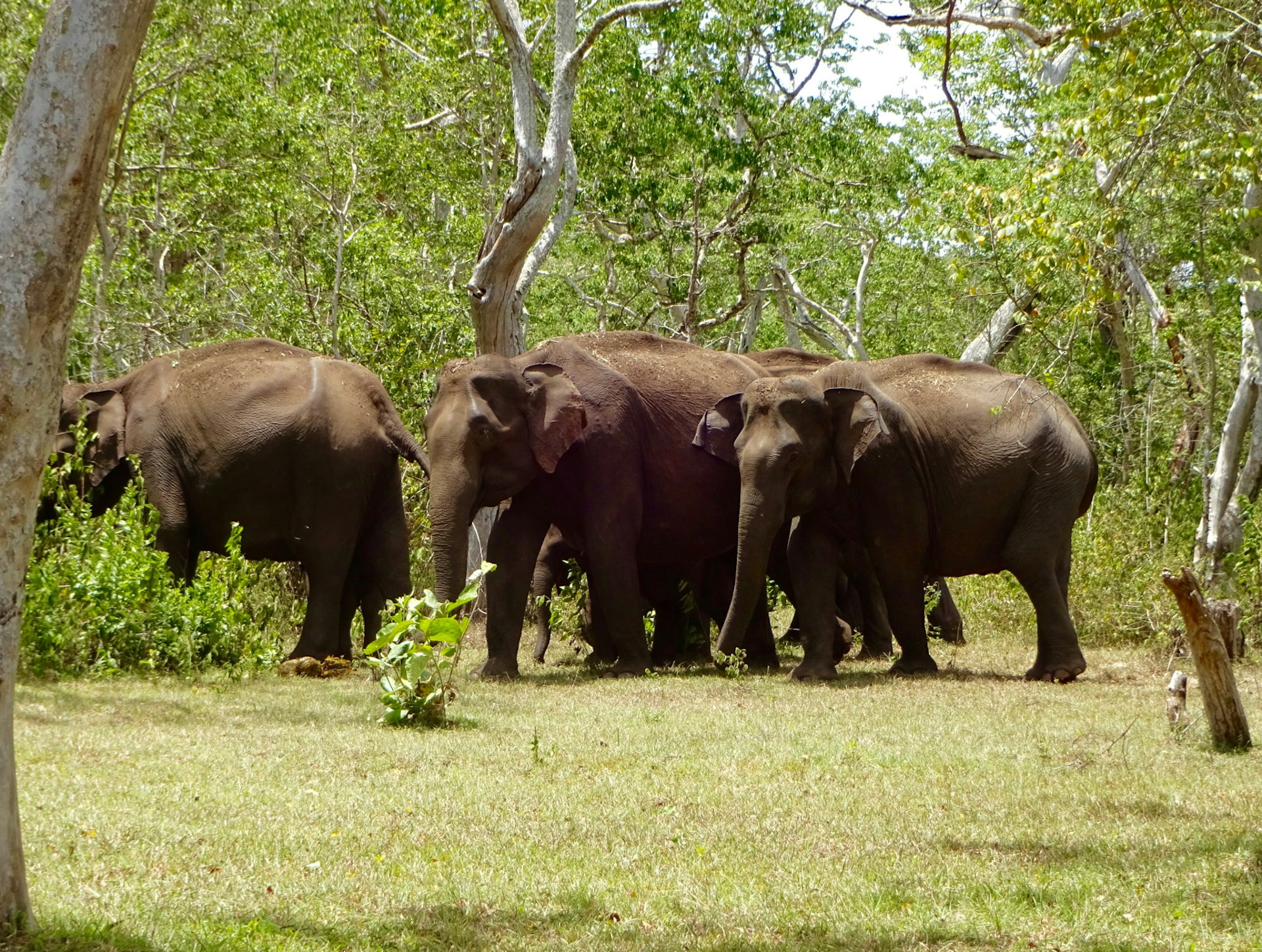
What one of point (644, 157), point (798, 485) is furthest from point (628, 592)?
point (644, 157)

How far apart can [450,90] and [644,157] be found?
2.88 meters

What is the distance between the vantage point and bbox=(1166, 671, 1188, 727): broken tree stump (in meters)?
9.29

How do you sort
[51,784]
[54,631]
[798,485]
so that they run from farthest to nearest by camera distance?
1. [798,485]
2. [54,631]
3. [51,784]

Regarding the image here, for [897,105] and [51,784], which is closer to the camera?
[51,784]

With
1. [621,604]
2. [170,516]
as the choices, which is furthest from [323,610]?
[621,604]

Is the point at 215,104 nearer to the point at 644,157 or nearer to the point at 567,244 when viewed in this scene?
the point at 644,157

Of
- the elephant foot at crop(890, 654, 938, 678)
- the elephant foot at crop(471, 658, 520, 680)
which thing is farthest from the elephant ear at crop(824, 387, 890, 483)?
the elephant foot at crop(471, 658, 520, 680)

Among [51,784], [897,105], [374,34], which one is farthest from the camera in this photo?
[897,105]

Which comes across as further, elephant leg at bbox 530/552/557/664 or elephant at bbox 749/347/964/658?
elephant at bbox 749/347/964/658

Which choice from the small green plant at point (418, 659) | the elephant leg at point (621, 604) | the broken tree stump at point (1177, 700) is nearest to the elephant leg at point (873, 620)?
the elephant leg at point (621, 604)

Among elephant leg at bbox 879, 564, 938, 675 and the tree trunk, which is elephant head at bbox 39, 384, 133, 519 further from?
the tree trunk

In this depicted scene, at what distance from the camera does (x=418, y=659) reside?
9.38m

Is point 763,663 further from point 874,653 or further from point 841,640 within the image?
point 874,653

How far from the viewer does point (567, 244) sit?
98.6 feet
